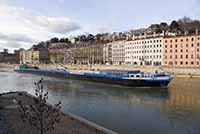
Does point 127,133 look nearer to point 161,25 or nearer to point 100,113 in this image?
point 100,113

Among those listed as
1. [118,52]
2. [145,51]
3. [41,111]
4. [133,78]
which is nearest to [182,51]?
[145,51]

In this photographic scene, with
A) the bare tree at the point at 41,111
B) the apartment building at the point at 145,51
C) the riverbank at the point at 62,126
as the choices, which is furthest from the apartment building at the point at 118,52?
the bare tree at the point at 41,111

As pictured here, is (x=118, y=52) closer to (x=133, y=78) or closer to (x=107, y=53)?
(x=107, y=53)

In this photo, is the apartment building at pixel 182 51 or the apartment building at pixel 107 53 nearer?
the apartment building at pixel 182 51

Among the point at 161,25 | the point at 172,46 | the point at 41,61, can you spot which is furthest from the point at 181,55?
the point at 41,61

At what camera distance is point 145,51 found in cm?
10550

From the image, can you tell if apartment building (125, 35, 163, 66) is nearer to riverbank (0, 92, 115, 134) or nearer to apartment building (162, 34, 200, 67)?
apartment building (162, 34, 200, 67)

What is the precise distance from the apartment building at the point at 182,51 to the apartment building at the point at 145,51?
11.1ft

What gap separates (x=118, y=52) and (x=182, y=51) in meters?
38.0

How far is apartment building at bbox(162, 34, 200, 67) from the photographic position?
84688 mm

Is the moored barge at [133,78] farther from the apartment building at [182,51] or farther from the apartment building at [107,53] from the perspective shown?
the apartment building at [107,53]

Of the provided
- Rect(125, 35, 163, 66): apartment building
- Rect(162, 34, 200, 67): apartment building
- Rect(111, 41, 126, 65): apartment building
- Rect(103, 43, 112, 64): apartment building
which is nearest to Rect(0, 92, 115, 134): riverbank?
Rect(162, 34, 200, 67): apartment building

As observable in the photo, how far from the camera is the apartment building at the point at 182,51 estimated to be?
8469cm

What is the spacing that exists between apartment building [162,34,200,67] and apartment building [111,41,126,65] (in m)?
27.7
